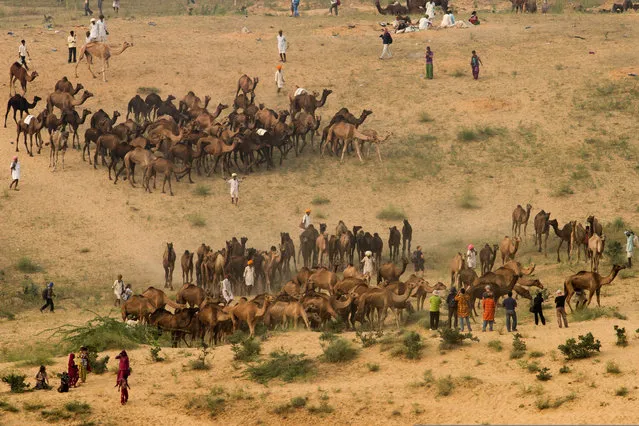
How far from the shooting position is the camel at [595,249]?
3319 centimetres

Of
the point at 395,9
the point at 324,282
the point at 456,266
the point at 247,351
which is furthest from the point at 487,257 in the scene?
the point at 395,9

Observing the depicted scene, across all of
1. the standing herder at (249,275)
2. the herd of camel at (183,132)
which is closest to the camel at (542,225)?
the standing herder at (249,275)

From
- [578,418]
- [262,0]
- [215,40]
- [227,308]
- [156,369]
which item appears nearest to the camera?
[578,418]

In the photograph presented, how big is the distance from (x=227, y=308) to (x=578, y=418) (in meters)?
8.74

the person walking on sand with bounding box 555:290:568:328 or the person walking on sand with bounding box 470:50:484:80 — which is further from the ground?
the person walking on sand with bounding box 470:50:484:80

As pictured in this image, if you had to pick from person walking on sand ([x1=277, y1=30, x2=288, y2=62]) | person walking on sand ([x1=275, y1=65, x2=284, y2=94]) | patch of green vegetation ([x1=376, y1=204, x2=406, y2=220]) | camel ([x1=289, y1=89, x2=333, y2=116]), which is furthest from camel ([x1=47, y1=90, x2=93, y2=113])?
patch of green vegetation ([x1=376, y1=204, x2=406, y2=220])

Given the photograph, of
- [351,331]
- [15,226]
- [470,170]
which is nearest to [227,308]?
[351,331]

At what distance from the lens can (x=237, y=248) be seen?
114ft

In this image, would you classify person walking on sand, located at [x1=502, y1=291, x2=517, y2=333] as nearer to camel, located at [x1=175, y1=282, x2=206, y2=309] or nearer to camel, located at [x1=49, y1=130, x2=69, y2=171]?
camel, located at [x1=175, y1=282, x2=206, y2=309]

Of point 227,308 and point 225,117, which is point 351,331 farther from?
point 225,117

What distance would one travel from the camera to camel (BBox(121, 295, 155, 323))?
2964 centimetres

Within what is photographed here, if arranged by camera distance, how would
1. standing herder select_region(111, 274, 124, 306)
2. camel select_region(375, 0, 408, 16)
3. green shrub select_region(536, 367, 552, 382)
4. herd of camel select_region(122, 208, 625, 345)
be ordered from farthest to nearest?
camel select_region(375, 0, 408, 16)
standing herder select_region(111, 274, 124, 306)
herd of camel select_region(122, 208, 625, 345)
green shrub select_region(536, 367, 552, 382)

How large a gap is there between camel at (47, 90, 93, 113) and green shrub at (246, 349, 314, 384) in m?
19.4

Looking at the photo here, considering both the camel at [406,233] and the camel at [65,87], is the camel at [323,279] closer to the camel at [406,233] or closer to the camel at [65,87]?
the camel at [406,233]
